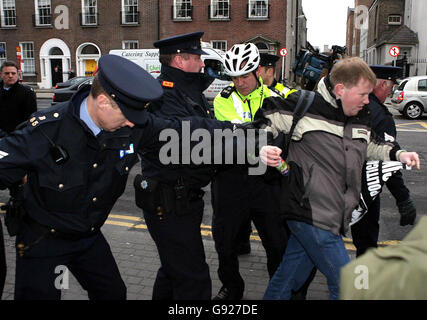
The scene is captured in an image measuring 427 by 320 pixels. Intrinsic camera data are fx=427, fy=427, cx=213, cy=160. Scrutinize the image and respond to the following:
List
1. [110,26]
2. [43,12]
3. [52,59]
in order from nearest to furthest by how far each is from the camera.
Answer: [110,26], [43,12], [52,59]

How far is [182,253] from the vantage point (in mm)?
2852

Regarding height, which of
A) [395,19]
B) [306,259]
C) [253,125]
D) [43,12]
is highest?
[395,19]

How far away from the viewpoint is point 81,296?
387 centimetres

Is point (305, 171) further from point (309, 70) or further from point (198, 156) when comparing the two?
point (309, 70)

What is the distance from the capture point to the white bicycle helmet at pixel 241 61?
3.54 metres

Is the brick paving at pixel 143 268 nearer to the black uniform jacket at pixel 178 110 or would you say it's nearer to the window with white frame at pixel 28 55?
the black uniform jacket at pixel 178 110

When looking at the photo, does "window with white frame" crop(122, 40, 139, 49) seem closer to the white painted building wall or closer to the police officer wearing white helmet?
the white painted building wall

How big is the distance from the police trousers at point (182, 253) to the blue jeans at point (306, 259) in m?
0.52

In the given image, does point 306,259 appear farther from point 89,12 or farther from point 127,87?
point 89,12

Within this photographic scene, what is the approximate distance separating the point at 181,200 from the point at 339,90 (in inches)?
48.8

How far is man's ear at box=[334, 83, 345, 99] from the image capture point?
2.66m

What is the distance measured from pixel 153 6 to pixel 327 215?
30041 mm

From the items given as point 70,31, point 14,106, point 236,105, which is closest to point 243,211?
point 236,105

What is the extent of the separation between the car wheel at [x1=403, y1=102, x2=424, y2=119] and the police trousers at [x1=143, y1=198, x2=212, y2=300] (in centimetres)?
1633
